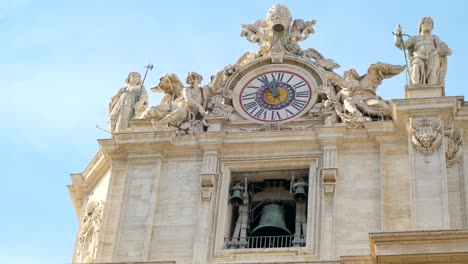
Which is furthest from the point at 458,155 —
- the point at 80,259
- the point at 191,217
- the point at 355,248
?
the point at 80,259

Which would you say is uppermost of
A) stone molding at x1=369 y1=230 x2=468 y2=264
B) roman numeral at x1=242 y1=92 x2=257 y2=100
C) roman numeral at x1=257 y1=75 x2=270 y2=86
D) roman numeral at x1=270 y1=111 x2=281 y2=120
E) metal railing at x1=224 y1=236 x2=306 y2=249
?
roman numeral at x1=257 y1=75 x2=270 y2=86

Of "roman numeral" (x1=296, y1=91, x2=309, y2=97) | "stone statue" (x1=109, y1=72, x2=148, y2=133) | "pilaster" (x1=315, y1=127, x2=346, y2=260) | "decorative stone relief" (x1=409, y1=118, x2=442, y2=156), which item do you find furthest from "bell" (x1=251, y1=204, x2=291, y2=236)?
"stone statue" (x1=109, y1=72, x2=148, y2=133)

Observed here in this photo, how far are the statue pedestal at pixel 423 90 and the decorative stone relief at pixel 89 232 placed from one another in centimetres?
603

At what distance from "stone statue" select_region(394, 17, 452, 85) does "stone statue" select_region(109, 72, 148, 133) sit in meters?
5.11

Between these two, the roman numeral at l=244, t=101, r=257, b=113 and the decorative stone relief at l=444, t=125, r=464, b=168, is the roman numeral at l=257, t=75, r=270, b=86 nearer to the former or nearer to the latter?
the roman numeral at l=244, t=101, r=257, b=113

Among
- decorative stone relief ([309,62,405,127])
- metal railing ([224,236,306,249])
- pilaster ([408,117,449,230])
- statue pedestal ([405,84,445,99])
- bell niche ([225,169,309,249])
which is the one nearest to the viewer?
pilaster ([408,117,449,230])

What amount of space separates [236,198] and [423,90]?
3973 mm

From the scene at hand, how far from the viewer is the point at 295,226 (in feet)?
93.1

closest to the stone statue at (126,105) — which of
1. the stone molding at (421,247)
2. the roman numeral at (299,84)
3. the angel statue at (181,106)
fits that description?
the angel statue at (181,106)

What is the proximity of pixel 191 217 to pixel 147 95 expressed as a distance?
3.85m

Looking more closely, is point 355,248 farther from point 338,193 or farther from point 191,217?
point 191,217

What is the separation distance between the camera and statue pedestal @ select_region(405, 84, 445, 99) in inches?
1141

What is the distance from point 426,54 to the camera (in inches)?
1177

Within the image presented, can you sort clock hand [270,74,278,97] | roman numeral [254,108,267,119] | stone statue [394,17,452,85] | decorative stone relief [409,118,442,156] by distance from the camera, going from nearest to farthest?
decorative stone relief [409,118,442,156]
stone statue [394,17,452,85]
roman numeral [254,108,267,119]
clock hand [270,74,278,97]
